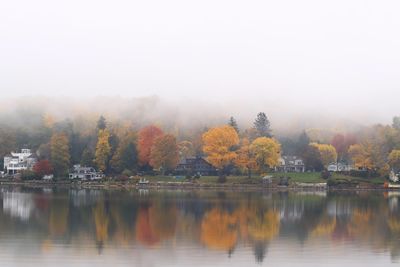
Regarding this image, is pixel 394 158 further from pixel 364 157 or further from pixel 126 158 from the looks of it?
pixel 126 158

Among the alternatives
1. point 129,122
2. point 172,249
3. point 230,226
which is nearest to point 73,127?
point 129,122

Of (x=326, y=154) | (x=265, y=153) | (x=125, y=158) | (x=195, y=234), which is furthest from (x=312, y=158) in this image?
(x=195, y=234)

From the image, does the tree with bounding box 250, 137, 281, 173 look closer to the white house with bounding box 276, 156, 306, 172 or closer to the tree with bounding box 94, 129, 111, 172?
the white house with bounding box 276, 156, 306, 172

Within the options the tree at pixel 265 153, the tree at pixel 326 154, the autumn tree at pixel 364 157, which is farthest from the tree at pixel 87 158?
the autumn tree at pixel 364 157

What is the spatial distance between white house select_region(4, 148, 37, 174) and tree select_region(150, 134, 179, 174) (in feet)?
71.6

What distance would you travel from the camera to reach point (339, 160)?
102375 mm

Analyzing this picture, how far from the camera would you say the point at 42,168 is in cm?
8906

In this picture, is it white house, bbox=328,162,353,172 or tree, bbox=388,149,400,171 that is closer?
tree, bbox=388,149,400,171

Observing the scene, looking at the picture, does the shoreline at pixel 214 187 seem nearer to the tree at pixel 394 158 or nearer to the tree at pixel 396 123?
the tree at pixel 394 158

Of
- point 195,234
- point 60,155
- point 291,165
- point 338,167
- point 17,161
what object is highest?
point 60,155

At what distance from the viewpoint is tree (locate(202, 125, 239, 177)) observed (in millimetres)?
87000

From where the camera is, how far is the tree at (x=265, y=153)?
279 feet

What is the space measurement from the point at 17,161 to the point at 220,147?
34.6 metres

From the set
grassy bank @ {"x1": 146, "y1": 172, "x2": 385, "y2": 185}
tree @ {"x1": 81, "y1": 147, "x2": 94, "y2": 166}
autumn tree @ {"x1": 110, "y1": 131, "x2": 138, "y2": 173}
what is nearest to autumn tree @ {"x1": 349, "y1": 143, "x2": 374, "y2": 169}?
grassy bank @ {"x1": 146, "y1": 172, "x2": 385, "y2": 185}
